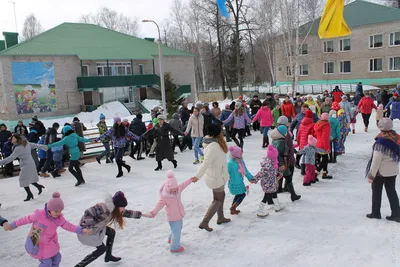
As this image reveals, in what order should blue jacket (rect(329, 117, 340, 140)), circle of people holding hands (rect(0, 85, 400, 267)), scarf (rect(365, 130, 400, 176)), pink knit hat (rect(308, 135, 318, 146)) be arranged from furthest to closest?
blue jacket (rect(329, 117, 340, 140))
pink knit hat (rect(308, 135, 318, 146))
scarf (rect(365, 130, 400, 176))
circle of people holding hands (rect(0, 85, 400, 267))

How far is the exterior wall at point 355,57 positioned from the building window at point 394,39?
0.32m

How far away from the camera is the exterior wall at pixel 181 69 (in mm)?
39438

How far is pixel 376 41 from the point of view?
39844mm

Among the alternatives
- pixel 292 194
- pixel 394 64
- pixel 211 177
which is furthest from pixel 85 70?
pixel 394 64

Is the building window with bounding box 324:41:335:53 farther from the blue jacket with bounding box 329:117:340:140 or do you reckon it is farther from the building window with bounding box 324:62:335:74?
the blue jacket with bounding box 329:117:340:140

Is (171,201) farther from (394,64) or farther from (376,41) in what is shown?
(376,41)

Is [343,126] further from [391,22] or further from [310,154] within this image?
[391,22]

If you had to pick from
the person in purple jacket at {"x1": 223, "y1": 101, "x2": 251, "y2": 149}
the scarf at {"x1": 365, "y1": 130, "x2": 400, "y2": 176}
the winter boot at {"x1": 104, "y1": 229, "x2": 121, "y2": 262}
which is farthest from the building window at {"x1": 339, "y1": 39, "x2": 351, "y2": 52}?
the winter boot at {"x1": 104, "y1": 229, "x2": 121, "y2": 262}

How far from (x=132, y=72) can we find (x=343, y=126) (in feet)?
94.7

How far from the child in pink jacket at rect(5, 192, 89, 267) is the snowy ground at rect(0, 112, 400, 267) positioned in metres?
0.99

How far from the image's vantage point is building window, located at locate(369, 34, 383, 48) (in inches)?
1554

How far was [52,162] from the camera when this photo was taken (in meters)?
11.4

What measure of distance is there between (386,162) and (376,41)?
39.7m

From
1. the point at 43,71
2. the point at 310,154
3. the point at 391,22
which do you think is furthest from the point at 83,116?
the point at 391,22
